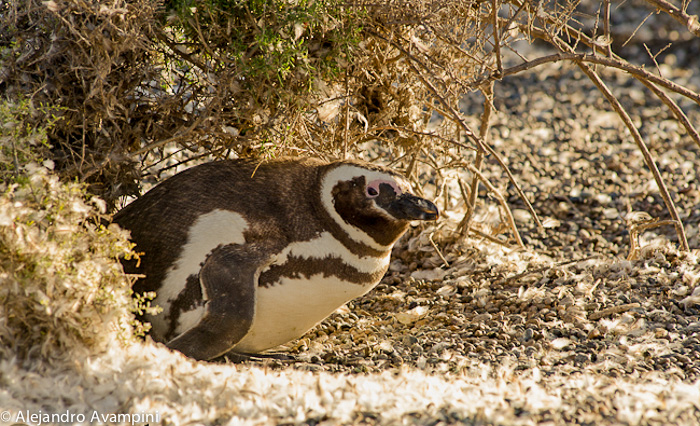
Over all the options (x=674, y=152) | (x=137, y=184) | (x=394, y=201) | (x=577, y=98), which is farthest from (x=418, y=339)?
(x=577, y=98)

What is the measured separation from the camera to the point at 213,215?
2.77 metres

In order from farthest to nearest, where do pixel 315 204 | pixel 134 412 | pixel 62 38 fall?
pixel 315 204 < pixel 62 38 < pixel 134 412

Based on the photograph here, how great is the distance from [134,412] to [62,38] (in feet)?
4.78

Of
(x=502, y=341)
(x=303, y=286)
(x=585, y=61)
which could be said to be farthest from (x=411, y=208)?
(x=585, y=61)

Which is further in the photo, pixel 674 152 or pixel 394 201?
pixel 674 152

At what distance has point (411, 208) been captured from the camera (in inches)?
107

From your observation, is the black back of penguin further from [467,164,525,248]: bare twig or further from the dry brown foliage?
[467,164,525,248]: bare twig

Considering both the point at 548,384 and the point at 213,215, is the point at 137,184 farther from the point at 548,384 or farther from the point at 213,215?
the point at 548,384

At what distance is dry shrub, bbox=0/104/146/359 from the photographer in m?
2.03

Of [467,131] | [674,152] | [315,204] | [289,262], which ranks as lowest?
[289,262]

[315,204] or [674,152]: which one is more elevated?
[674,152]

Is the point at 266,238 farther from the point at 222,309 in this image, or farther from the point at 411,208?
the point at 411,208

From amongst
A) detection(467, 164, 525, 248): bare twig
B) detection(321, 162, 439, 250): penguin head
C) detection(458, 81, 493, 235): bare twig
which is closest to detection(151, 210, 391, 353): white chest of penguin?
detection(321, 162, 439, 250): penguin head

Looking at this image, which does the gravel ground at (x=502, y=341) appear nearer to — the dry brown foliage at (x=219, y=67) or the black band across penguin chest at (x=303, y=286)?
the black band across penguin chest at (x=303, y=286)
